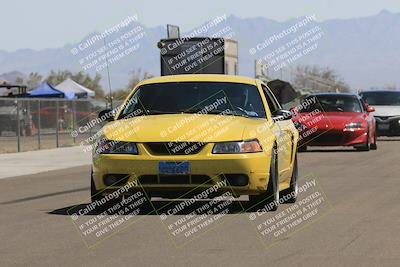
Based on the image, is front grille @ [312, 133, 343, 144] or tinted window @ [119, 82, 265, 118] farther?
front grille @ [312, 133, 343, 144]

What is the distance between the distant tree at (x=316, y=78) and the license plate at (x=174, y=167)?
426ft

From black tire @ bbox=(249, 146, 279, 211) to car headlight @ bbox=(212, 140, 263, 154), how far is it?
35 cm

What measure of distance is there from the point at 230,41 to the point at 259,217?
86.8 feet

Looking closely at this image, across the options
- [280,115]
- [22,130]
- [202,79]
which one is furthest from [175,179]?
[22,130]

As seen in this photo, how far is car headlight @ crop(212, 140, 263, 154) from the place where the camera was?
11.7 metres

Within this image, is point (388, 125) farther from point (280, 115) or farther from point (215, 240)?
point (215, 240)

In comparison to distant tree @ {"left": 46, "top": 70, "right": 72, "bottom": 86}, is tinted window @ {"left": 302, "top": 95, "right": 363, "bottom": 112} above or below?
above

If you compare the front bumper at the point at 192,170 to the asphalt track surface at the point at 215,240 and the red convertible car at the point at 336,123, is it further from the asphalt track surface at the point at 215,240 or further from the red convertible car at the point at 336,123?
the red convertible car at the point at 336,123

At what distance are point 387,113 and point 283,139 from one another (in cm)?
2358

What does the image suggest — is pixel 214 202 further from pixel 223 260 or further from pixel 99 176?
pixel 223 260

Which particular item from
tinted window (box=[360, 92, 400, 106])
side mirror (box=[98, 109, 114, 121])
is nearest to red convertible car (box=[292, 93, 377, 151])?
tinted window (box=[360, 92, 400, 106])

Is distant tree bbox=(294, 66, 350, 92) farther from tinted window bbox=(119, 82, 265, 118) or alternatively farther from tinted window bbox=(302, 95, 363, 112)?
tinted window bbox=(119, 82, 265, 118)

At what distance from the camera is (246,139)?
11766 millimetres

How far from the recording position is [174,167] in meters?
11.6
